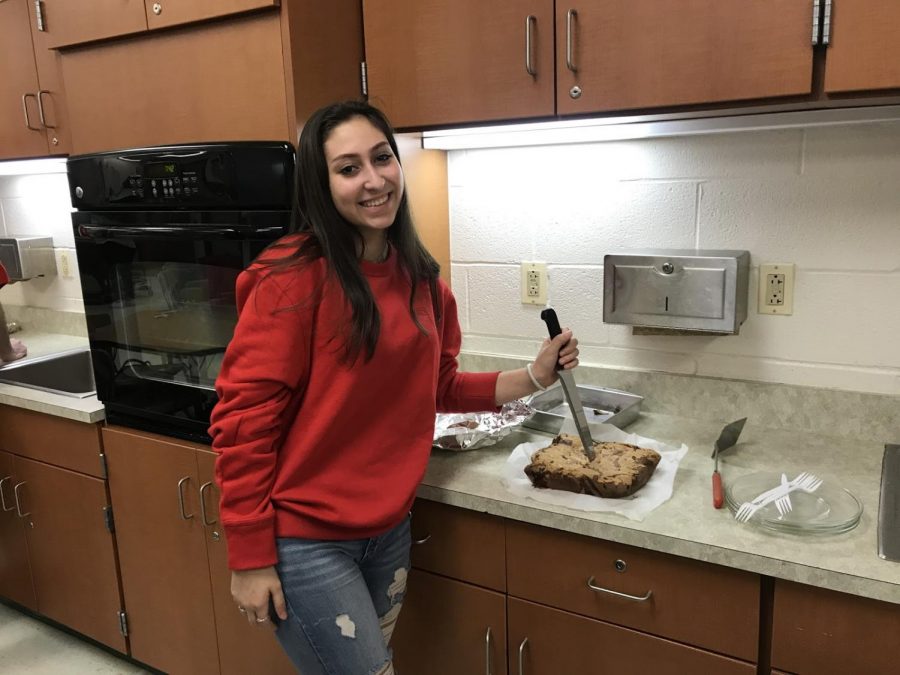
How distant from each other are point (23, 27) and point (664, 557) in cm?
233

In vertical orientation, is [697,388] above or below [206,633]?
above

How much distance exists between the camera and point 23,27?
224 centimetres

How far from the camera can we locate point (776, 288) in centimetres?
165

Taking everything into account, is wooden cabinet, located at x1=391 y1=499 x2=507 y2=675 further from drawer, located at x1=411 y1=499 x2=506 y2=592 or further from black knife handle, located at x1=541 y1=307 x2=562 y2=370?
black knife handle, located at x1=541 y1=307 x2=562 y2=370

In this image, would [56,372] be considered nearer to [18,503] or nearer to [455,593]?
[18,503]

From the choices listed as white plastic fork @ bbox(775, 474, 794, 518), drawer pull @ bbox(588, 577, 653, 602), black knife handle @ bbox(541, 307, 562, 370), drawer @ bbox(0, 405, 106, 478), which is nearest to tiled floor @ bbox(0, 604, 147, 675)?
drawer @ bbox(0, 405, 106, 478)

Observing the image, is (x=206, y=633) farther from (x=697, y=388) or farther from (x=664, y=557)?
(x=697, y=388)

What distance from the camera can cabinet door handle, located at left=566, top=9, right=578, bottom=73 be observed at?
4.64 ft

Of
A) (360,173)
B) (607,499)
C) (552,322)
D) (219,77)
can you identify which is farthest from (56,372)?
(607,499)

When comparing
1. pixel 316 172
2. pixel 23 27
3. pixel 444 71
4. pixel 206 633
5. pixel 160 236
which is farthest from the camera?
pixel 23 27

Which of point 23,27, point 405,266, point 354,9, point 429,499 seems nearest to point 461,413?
point 429,499

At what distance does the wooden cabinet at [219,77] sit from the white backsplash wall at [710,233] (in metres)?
0.48

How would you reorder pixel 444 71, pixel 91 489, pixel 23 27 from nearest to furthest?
pixel 444 71
pixel 91 489
pixel 23 27

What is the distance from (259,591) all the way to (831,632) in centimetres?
92
